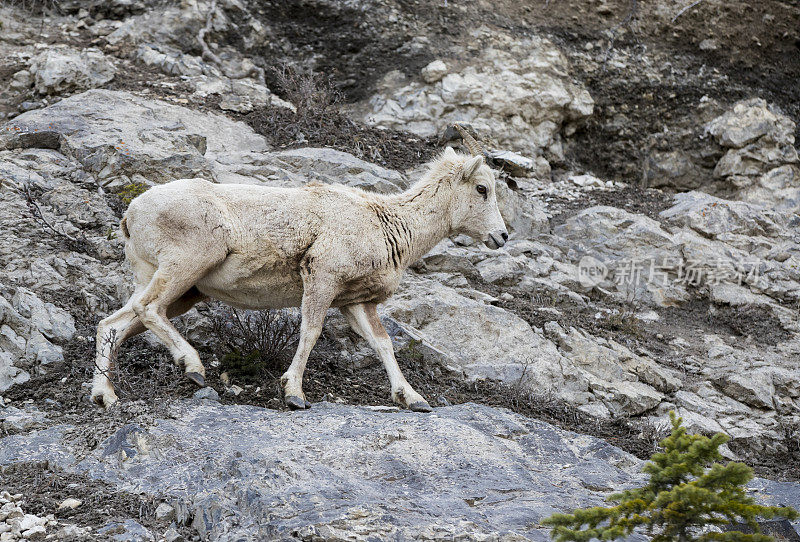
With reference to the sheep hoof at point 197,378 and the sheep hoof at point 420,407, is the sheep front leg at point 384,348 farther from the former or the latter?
the sheep hoof at point 197,378

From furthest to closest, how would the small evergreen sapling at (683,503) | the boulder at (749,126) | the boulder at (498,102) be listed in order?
the boulder at (749,126)
the boulder at (498,102)
the small evergreen sapling at (683,503)

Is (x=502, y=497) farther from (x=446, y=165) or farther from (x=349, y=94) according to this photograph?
(x=349, y=94)

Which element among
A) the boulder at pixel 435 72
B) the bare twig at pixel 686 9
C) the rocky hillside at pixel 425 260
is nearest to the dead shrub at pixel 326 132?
the rocky hillside at pixel 425 260

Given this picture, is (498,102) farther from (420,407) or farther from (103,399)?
(103,399)

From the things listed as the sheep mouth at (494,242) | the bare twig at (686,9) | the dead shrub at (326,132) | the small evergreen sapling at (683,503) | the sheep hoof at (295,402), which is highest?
the bare twig at (686,9)

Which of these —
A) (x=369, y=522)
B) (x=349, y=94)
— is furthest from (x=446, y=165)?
(x=349, y=94)

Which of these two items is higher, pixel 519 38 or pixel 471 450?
pixel 519 38

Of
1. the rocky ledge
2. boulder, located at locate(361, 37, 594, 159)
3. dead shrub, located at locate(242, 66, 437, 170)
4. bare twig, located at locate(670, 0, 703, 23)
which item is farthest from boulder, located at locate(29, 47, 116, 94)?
bare twig, located at locate(670, 0, 703, 23)

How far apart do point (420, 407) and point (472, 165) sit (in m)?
2.72

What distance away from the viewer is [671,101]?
16.4 meters

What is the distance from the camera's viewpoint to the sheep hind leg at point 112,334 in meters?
7.11

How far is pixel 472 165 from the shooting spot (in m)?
8.73

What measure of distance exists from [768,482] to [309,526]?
435 cm

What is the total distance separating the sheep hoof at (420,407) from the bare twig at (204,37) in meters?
9.56
